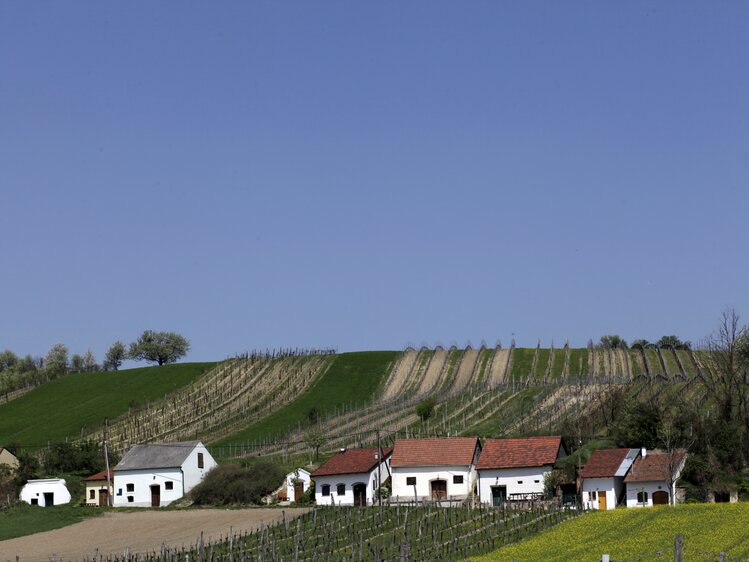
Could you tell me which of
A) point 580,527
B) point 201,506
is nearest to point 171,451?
point 201,506

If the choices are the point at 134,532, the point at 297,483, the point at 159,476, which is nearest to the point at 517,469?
the point at 297,483

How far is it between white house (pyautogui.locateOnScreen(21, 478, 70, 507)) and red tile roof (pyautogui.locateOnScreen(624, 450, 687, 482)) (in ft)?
168

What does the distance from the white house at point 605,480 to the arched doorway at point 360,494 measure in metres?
17.8

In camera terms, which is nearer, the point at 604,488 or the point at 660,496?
the point at 660,496

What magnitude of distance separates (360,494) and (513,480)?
11859 millimetres

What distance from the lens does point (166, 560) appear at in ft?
204

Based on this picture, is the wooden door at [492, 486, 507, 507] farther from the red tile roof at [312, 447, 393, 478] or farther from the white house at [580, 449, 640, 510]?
the red tile roof at [312, 447, 393, 478]

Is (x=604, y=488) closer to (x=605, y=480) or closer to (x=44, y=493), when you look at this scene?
(x=605, y=480)

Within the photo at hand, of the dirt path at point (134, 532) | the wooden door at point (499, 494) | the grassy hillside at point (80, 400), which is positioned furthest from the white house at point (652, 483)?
the grassy hillside at point (80, 400)

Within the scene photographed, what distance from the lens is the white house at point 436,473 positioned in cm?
9156

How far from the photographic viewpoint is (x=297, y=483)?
9525 centimetres

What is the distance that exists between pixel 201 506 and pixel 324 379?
67.7m

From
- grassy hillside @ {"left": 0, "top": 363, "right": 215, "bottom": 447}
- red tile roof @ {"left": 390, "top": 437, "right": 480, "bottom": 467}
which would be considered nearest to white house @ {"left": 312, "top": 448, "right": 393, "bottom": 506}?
red tile roof @ {"left": 390, "top": 437, "right": 480, "bottom": 467}

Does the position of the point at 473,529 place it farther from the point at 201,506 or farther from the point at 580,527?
the point at 201,506
